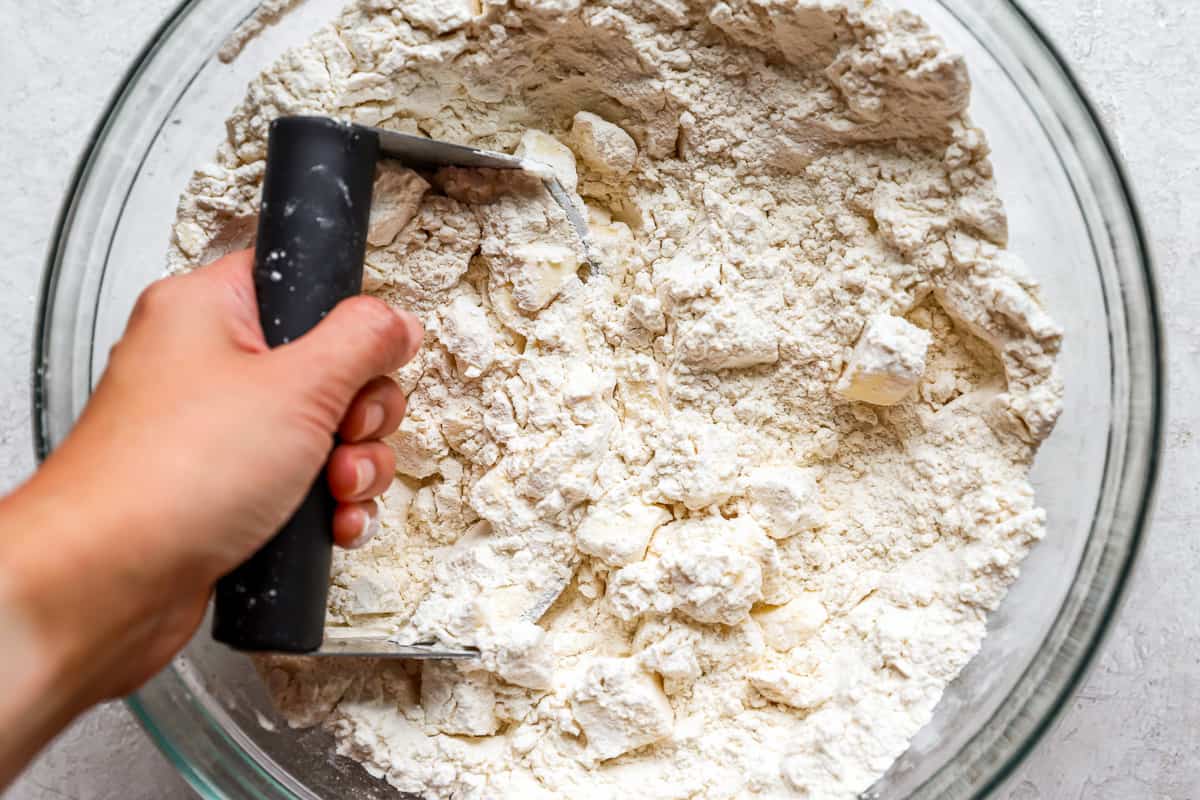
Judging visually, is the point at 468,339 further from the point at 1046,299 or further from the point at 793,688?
the point at 1046,299

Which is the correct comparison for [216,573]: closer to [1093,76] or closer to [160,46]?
[160,46]

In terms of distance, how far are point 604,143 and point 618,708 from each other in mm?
757

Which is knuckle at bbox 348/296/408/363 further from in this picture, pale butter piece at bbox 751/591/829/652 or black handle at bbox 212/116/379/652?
pale butter piece at bbox 751/591/829/652

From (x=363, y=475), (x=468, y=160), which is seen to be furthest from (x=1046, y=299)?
(x=363, y=475)

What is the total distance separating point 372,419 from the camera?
1.03 m

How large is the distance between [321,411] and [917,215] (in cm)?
78

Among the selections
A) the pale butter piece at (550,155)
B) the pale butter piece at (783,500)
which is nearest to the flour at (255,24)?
the pale butter piece at (550,155)

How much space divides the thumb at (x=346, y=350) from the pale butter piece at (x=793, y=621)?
63cm

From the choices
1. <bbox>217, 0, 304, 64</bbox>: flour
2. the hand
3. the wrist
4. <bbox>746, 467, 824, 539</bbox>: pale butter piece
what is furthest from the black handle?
<bbox>746, 467, 824, 539</bbox>: pale butter piece

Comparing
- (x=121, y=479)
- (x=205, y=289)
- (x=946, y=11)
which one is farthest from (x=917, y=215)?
(x=121, y=479)

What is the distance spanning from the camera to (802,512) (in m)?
1.23

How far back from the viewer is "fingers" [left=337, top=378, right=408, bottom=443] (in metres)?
1.02

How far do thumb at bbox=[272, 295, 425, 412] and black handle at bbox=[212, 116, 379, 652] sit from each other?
0.12 ft

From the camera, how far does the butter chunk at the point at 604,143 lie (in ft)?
4.17
